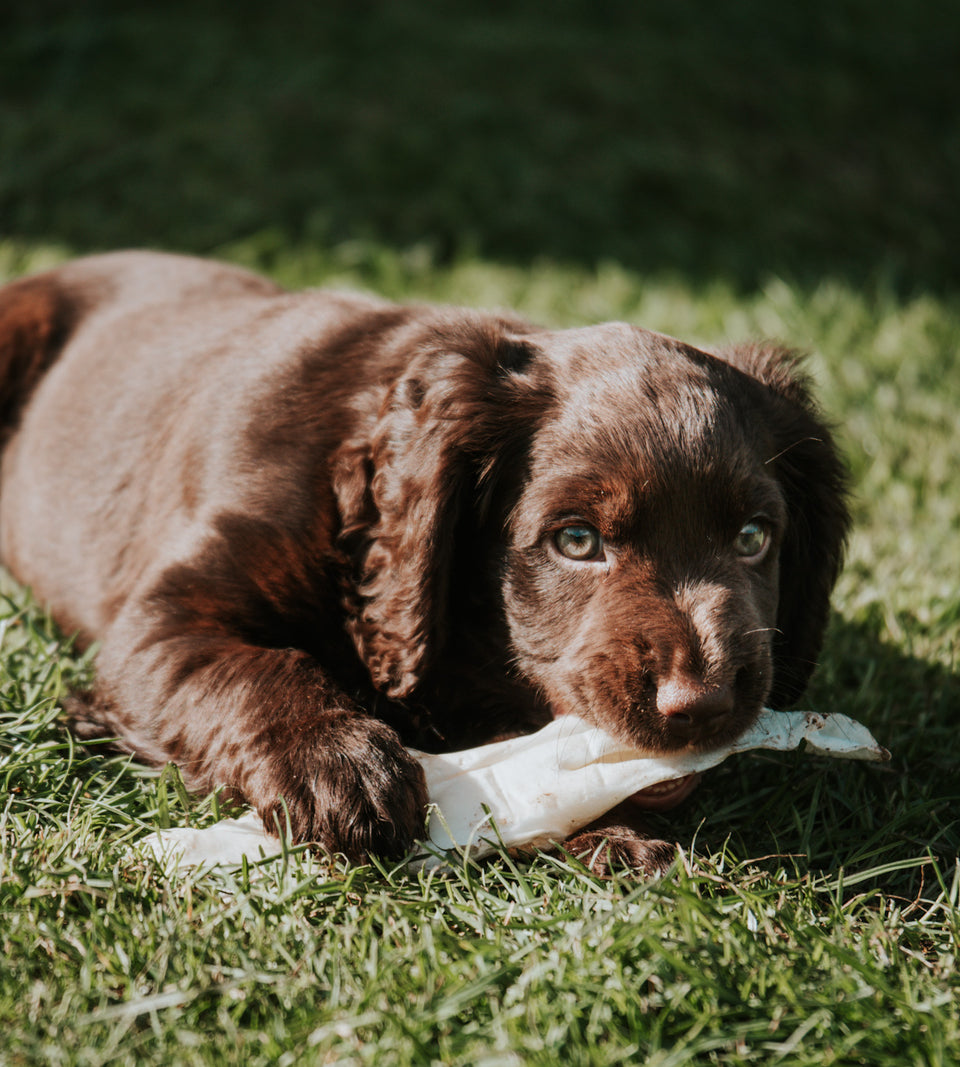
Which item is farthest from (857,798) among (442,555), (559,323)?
(559,323)

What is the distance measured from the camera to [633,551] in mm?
2646

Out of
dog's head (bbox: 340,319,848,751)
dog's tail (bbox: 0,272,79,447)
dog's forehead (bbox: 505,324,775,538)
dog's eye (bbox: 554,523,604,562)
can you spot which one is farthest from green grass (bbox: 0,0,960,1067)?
dog's tail (bbox: 0,272,79,447)

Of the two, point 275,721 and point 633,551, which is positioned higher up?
point 633,551

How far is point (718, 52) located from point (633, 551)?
893 cm

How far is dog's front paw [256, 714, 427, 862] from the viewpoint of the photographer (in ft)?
7.91

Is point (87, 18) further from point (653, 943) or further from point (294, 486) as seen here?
point (653, 943)

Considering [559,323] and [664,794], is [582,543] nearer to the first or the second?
[664,794]

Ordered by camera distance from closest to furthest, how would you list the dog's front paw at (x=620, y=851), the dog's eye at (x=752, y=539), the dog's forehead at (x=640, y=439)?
1. the dog's front paw at (x=620, y=851)
2. the dog's forehead at (x=640, y=439)
3. the dog's eye at (x=752, y=539)

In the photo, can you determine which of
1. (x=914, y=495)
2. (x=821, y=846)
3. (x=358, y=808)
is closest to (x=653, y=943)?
(x=358, y=808)

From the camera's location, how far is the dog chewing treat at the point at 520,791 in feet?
8.06

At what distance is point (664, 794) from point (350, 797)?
2.55 feet

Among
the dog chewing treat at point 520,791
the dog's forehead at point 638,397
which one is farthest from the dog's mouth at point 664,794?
the dog's forehead at point 638,397

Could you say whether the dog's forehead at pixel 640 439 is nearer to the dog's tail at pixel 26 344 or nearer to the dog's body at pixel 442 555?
the dog's body at pixel 442 555

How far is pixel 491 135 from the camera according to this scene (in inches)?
329
